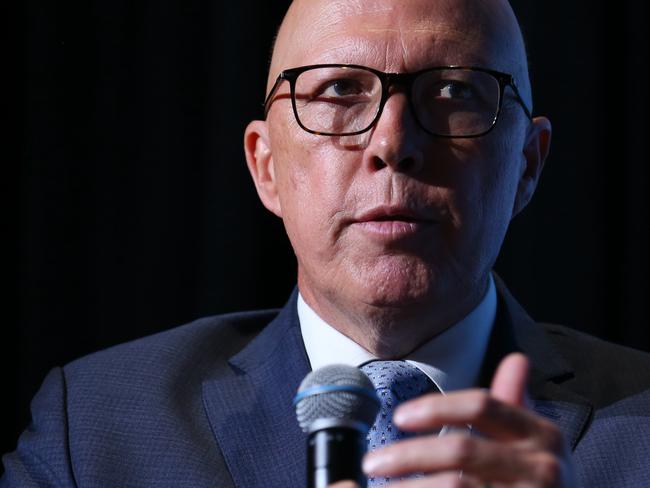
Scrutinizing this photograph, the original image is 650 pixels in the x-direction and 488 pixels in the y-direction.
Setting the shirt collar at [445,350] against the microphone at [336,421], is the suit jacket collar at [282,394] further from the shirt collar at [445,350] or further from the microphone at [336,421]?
the microphone at [336,421]

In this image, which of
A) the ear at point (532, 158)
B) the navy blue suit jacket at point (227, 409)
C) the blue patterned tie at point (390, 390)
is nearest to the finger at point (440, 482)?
the blue patterned tie at point (390, 390)

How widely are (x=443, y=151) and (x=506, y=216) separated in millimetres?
210

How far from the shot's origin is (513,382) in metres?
1.09

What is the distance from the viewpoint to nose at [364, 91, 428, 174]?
1.57m

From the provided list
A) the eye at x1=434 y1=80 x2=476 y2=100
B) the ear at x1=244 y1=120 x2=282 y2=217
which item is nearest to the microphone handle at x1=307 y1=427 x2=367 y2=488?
the eye at x1=434 y1=80 x2=476 y2=100

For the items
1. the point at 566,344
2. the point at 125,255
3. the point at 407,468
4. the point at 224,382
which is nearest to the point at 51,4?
the point at 125,255

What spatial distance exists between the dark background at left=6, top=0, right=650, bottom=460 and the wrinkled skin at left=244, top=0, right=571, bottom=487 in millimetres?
557

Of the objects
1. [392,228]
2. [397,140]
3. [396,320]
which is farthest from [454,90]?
[396,320]

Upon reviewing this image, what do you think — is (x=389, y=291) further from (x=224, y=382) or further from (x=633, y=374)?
(x=633, y=374)

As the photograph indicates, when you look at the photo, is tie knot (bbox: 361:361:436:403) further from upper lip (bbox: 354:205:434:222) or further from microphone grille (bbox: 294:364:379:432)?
microphone grille (bbox: 294:364:379:432)

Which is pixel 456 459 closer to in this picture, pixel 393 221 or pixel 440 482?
pixel 440 482

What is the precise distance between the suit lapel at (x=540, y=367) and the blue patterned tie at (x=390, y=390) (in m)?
0.16

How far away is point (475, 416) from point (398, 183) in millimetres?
627

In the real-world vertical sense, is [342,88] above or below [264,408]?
above
